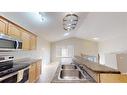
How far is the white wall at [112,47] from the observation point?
1.80 meters

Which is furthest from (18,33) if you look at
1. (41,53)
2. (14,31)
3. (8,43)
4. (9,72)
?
(9,72)

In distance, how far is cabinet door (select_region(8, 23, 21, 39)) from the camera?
2.01m

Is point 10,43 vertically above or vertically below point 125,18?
below

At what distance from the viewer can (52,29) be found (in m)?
2.32

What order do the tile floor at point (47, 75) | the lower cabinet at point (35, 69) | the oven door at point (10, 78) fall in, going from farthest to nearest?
1. the lower cabinet at point (35, 69)
2. the tile floor at point (47, 75)
3. the oven door at point (10, 78)

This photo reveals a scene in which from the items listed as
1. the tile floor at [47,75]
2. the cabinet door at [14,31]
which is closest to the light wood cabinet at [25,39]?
the cabinet door at [14,31]

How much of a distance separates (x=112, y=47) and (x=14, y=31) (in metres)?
2.10

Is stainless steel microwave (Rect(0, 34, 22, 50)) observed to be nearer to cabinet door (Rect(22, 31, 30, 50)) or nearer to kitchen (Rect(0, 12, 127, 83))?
kitchen (Rect(0, 12, 127, 83))

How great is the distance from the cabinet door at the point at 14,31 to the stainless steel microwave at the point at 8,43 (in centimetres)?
13

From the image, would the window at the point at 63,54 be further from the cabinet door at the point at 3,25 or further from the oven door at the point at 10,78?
the cabinet door at the point at 3,25

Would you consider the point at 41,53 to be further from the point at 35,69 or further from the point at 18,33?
the point at 18,33
